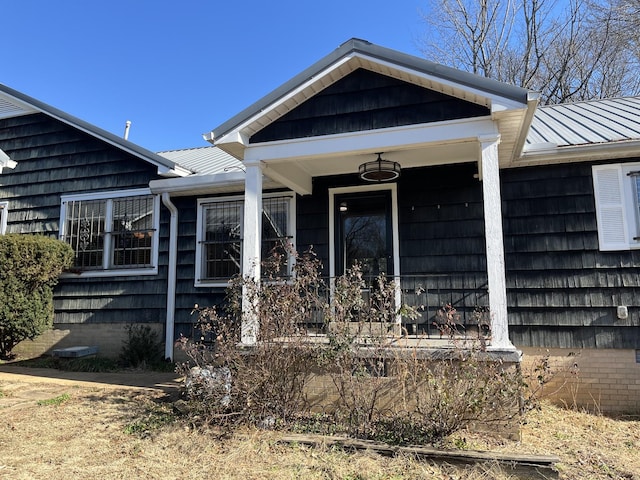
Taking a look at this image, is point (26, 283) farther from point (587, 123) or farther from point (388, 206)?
point (587, 123)

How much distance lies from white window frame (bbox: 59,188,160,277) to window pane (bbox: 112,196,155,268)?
0.09 meters

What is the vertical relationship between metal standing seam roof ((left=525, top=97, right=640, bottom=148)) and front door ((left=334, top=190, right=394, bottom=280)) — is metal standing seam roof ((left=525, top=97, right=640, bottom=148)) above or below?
above

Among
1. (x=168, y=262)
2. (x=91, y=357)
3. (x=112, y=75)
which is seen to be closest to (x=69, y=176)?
(x=168, y=262)

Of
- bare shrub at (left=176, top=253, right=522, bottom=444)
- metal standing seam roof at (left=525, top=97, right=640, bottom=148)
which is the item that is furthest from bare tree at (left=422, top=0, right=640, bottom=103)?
bare shrub at (left=176, top=253, right=522, bottom=444)

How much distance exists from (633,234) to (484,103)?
271 cm

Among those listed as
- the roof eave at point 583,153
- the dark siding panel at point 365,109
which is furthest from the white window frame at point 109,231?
the roof eave at point 583,153

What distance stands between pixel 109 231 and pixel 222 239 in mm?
2263

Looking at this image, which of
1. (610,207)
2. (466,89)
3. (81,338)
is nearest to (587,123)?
(610,207)

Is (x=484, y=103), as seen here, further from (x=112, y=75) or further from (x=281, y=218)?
(x=112, y=75)

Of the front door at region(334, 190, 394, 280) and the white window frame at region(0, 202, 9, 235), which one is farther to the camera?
the white window frame at region(0, 202, 9, 235)

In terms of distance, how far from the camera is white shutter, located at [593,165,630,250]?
5.83 m

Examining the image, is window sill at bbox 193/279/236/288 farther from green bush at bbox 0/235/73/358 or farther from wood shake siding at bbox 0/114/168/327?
green bush at bbox 0/235/73/358

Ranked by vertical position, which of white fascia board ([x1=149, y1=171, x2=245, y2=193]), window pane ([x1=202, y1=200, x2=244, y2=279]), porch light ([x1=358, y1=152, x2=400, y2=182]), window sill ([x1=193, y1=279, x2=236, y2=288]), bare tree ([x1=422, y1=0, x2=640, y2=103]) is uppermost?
bare tree ([x1=422, y1=0, x2=640, y2=103])

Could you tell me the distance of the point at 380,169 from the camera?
6.16m
